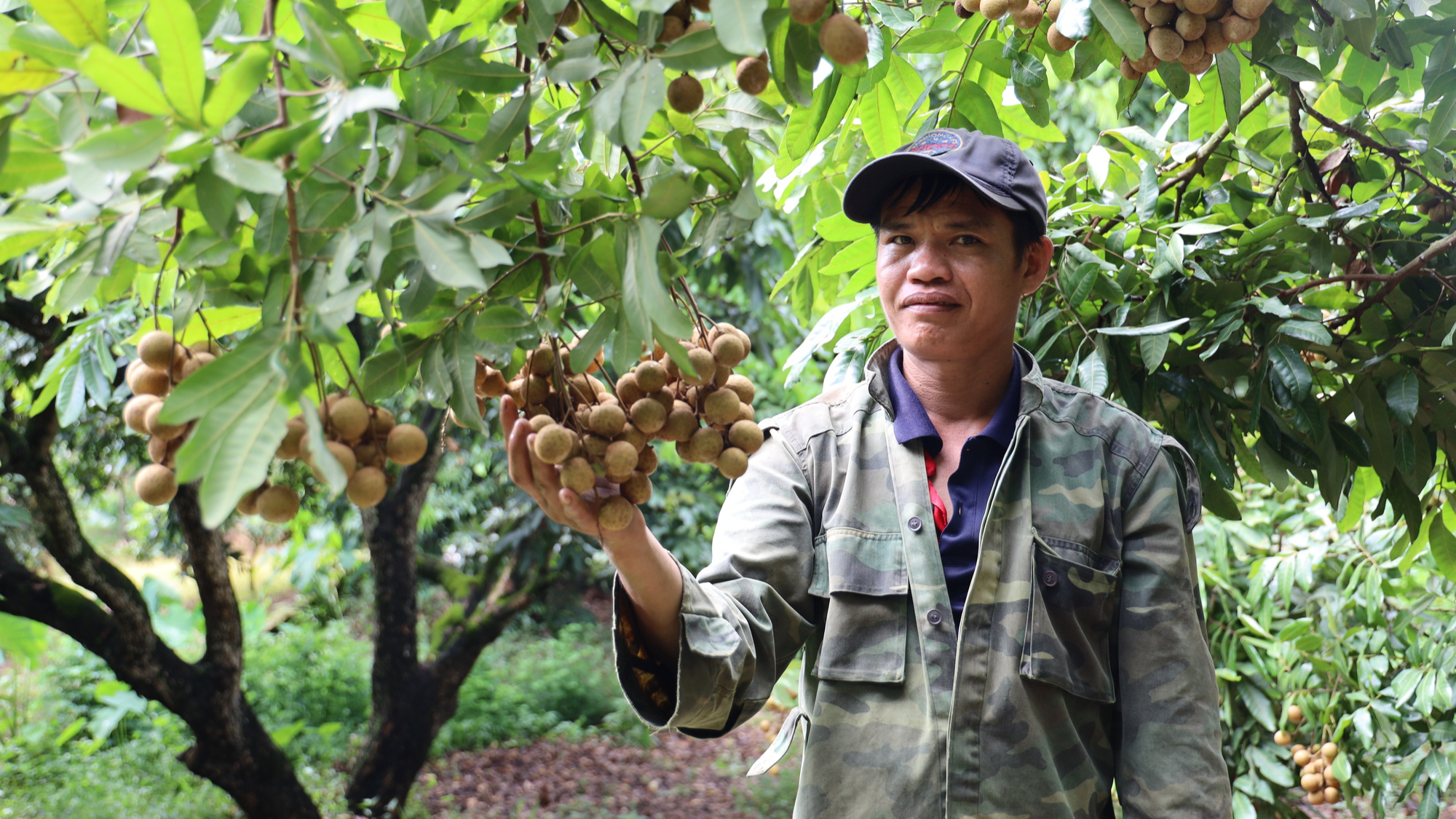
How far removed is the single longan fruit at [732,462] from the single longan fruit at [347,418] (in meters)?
0.29

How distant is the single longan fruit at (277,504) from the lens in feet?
2.46

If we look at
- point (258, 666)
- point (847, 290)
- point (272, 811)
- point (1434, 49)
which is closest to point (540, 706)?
point (258, 666)

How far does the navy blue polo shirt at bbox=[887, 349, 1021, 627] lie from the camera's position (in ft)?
4.54

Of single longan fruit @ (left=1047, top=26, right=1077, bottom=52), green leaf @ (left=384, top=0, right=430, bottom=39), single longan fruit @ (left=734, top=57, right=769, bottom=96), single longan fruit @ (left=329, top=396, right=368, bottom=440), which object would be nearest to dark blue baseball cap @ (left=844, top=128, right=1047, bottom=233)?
single longan fruit @ (left=1047, top=26, right=1077, bottom=52)

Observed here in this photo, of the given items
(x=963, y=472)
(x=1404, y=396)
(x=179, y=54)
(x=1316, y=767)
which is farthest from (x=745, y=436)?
(x=1316, y=767)

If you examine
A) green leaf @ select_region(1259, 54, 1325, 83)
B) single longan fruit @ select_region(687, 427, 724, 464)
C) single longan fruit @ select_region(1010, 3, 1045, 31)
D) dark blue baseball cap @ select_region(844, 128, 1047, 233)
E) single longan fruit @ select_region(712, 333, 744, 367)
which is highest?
single longan fruit @ select_region(1010, 3, 1045, 31)

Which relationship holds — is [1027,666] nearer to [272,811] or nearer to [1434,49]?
[1434,49]

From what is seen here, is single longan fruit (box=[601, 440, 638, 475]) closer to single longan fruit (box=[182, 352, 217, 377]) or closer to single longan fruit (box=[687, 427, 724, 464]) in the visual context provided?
single longan fruit (box=[687, 427, 724, 464])

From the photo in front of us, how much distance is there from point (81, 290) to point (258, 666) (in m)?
6.44

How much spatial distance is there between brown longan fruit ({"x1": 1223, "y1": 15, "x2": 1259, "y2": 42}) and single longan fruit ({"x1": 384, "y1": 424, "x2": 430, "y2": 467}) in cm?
100

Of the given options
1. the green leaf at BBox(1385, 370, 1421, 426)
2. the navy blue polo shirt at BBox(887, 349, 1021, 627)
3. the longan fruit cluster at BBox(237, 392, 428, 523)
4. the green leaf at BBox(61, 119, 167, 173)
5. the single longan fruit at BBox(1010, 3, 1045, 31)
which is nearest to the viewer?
the green leaf at BBox(61, 119, 167, 173)

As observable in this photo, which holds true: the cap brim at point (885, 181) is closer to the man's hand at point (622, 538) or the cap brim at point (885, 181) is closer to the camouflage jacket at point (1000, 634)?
the camouflage jacket at point (1000, 634)

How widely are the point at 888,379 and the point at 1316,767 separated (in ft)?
6.15

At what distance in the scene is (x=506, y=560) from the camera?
5.30m
